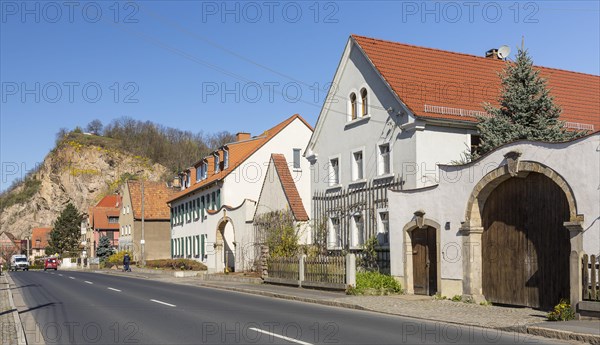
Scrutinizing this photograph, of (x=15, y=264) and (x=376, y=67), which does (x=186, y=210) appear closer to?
(x=376, y=67)

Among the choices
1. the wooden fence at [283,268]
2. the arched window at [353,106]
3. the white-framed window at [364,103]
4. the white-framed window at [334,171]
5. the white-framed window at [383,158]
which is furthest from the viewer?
the white-framed window at [334,171]

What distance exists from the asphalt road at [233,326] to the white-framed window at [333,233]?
405 inches

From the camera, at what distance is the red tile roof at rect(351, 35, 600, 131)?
1058 inches

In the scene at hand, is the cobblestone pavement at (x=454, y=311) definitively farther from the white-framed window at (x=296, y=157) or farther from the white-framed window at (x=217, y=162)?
→ the white-framed window at (x=217, y=162)

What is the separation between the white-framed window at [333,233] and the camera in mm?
30625

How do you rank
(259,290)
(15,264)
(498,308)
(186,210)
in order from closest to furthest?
(498,308) < (259,290) < (186,210) < (15,264)

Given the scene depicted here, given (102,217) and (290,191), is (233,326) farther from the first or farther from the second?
(102,217)

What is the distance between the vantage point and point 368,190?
2820 centimetres

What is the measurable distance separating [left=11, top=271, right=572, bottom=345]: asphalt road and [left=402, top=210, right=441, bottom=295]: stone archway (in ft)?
13.0

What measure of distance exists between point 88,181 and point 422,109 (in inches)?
4791

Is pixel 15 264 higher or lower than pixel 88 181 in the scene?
lower

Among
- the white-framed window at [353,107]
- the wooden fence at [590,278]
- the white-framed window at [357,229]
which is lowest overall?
the wooden fence at [590,278]

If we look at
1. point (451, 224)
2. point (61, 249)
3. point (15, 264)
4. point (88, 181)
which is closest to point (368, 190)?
point (451, 224)

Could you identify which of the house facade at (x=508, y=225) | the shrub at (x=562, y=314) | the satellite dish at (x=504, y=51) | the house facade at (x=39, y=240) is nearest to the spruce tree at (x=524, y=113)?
the house facade at (x=508, y=225)
